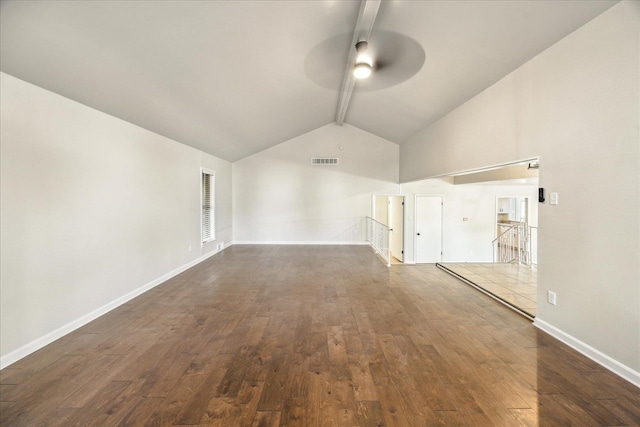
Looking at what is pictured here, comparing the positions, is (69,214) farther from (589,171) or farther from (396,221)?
(396,221)

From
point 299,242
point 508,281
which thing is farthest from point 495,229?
point 299,242

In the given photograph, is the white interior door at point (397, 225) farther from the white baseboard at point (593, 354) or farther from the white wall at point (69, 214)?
the white wall at point (69, 214)

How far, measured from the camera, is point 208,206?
23.1ft

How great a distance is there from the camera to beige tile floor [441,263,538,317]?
13.4 ft

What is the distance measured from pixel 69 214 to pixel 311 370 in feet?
9.87

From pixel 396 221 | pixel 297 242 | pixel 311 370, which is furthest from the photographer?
pixel 396 221

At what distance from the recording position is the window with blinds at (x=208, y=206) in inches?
268

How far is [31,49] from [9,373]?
2.62 m

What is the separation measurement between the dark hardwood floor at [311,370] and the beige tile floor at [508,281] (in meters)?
0.47

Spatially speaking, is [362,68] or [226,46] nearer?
[226,46]

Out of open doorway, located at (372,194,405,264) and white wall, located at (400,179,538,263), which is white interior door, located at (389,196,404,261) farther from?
white wall, located at (400,179,538,263)

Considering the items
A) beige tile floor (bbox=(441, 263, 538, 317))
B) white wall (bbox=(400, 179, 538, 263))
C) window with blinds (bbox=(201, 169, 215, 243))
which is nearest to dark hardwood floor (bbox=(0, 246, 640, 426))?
beige tile floor (bbox=(441, 263, 538, 317))

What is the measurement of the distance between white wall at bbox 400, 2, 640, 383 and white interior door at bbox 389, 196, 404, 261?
16.4ft

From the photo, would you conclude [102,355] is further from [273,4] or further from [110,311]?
[273,4]
